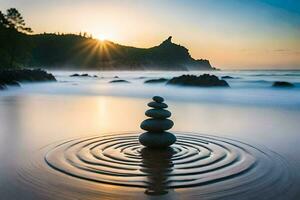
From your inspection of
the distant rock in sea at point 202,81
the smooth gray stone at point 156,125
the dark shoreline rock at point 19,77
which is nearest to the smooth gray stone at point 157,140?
the smooth gray stone at point 156,125

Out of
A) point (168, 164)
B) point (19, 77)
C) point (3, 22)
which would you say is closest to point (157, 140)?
point (168, 164)

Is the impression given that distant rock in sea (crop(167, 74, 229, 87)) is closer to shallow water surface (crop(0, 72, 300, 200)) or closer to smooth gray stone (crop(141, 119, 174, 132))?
shallow water surface (crop(0, 72, 300, 200))

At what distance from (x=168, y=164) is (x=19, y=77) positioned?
195 feet

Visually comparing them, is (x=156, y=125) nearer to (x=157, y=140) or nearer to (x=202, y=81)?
(x=157, y=140)

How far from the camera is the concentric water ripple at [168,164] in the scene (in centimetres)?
845

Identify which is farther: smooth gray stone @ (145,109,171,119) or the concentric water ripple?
smooth gray stone @ (145,109,171,119)

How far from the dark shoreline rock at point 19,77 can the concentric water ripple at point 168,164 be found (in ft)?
134

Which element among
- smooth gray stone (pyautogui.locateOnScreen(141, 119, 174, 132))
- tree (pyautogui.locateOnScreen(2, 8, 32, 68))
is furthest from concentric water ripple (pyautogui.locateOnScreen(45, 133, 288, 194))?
tree (pyautogui.locateOnScreen(2, 8, 32, 68))

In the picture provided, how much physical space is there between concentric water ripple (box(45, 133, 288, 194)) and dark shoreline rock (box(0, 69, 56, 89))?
40.7 metres

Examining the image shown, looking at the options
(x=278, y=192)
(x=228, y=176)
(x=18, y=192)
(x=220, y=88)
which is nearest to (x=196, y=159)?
(x=228, y=176)

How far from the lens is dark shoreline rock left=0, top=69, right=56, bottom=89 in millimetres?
55781

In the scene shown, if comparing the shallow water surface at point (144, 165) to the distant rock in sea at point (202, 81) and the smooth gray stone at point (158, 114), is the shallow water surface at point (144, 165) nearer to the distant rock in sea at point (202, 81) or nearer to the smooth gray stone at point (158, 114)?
the smooth gray stone at point (158, 114)

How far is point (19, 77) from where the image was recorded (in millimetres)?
64875

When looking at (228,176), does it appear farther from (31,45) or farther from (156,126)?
(31,45)
